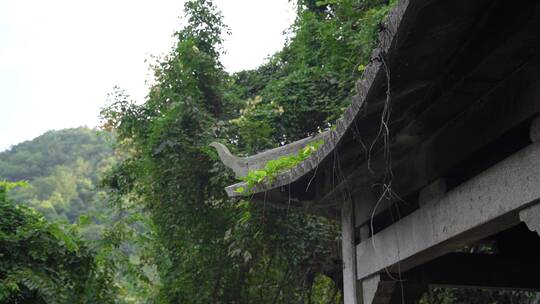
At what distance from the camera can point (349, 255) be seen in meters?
4.28

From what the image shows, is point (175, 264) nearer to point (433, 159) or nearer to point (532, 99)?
point (433, 159)

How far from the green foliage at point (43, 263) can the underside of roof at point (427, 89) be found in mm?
2794

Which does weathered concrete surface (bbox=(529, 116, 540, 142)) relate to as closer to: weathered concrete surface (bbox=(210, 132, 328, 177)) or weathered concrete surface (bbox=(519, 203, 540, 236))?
weathered concrete surface (bbox=(519, 203, 540, 236))

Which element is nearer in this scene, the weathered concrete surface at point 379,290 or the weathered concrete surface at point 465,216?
the weathered concrete surface at point 465,216

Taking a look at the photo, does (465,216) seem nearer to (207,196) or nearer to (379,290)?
(379,290)

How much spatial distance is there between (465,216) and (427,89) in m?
0.59

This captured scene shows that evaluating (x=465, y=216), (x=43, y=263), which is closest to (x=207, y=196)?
(x=43, y=263)

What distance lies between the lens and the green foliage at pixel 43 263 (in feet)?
18.9

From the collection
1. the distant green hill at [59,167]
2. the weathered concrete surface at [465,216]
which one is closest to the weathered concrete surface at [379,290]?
the weathered concrete surface at [465,216]

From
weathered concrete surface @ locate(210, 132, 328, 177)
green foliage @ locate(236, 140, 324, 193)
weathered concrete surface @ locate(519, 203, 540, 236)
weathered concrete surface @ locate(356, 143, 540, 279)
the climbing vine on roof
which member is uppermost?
the climbing vine on roof

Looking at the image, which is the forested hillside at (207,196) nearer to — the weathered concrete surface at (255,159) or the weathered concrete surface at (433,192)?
the weathered concrete surface at (255,159)

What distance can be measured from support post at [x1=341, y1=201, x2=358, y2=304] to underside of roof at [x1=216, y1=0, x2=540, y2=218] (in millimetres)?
347

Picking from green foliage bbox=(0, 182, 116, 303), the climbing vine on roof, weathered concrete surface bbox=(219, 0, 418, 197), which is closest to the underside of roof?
weathered concrete surface bbox=(219, 0, 418, 197)

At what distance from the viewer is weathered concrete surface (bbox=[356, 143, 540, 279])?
2.56 meters
